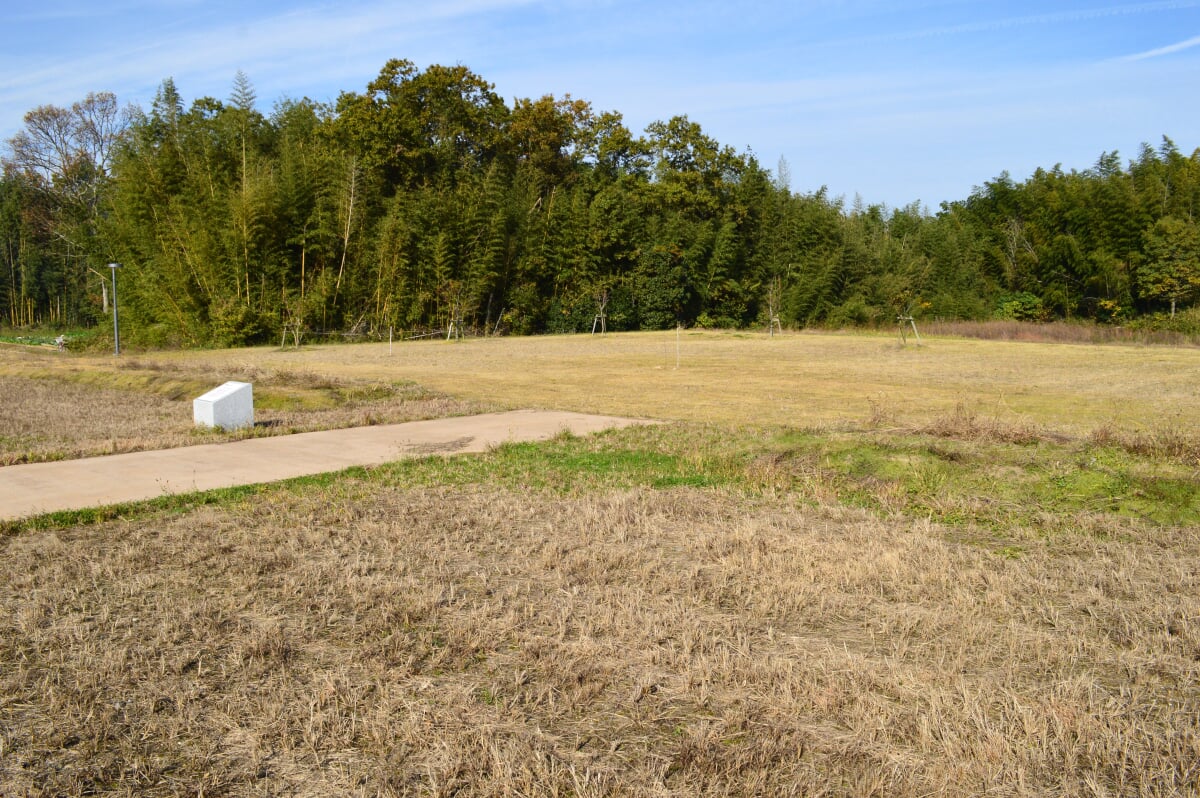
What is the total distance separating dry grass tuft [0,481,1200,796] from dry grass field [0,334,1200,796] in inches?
0.6

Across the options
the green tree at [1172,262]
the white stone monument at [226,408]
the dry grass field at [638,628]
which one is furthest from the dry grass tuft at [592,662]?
→ the green tree at [1172,262]

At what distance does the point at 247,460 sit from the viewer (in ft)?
27.5

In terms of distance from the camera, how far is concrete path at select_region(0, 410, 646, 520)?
22.2ft

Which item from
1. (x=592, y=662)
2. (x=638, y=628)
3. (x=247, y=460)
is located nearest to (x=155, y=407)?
(x=247, y=460)

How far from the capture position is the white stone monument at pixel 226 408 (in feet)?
32.7

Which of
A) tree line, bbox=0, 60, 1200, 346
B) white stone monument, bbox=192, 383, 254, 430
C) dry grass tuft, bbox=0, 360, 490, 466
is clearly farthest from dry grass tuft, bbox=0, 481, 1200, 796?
tree line, bbox=0, 60, 1200, 346

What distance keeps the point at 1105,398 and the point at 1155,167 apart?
3722 centimetres

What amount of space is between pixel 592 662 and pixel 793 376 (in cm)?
1735

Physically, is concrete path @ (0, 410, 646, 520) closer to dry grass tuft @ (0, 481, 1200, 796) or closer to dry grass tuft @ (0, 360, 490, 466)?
dry grass tuft @ (0, 360, 490, 466)

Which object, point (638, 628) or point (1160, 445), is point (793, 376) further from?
point (638, 628)

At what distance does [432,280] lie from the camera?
35969mm

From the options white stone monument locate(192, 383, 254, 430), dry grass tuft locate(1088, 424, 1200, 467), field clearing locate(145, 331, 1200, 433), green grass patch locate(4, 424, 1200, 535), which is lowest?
field clearing locate(145, 331, 1200, 433)

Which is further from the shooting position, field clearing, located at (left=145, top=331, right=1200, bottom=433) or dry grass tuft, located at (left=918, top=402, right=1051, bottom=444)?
field clearing, located at (left=145, top=331, right=1200, bottom=433)

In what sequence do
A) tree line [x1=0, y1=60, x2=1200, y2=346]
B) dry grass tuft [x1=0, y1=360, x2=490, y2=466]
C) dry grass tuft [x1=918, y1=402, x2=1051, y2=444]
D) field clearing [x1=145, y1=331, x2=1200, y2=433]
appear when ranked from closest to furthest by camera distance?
dry grass tuft [x1=918, y1=402, x2=1051, y2=444] < dry grass tuft [x1=0, y1=360, x2=490, y2=466] < field clearing [x1=145, y1=331, x2=1200, y2=433] < tree line [x1=0, y1=60, x2=1200, y2=346]
